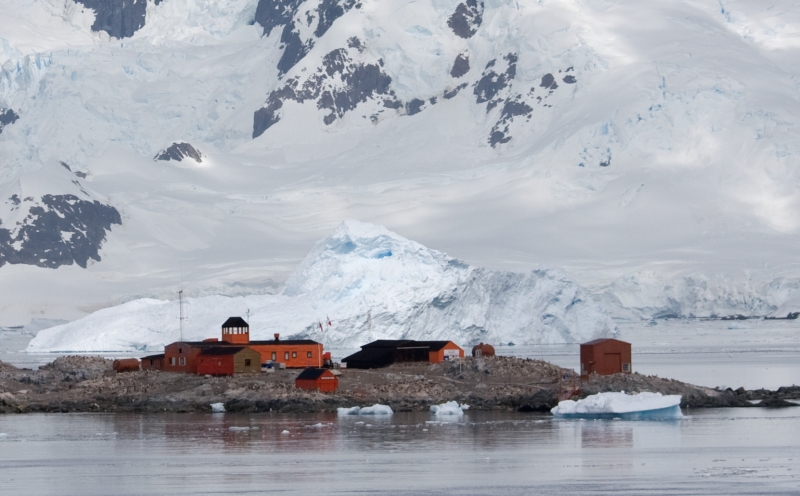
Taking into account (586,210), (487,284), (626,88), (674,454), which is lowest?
(674,454)

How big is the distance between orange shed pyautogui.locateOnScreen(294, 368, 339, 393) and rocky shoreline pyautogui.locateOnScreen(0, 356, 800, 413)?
1.43ft

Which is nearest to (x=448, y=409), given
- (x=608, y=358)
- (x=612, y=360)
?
(x=608, y=358)

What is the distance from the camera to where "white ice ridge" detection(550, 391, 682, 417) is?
2295 inches

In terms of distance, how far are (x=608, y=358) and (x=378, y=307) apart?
34.6m

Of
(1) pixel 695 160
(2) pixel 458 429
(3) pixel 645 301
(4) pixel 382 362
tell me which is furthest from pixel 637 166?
(2) pixel 458 429

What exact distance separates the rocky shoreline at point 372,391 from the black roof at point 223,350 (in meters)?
1.06

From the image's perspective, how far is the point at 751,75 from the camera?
189750 mm

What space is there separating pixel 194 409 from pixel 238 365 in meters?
3.90

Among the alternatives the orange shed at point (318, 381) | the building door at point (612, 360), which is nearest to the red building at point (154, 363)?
the orange shed at point (318, 381)

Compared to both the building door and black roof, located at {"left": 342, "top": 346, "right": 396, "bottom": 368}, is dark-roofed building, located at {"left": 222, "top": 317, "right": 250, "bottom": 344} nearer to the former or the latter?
black roof, located at {"left": 342, "top": 346, "right": 396, "bottom": 368}

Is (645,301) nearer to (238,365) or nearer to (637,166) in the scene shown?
(637,166)

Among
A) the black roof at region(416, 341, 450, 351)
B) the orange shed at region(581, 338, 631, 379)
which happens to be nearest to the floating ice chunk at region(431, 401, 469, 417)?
the orange shed at region(581, 338, 631, 379)

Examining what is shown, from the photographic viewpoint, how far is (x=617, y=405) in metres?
58.8

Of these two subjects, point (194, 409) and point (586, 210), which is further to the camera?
point (586, 210)
